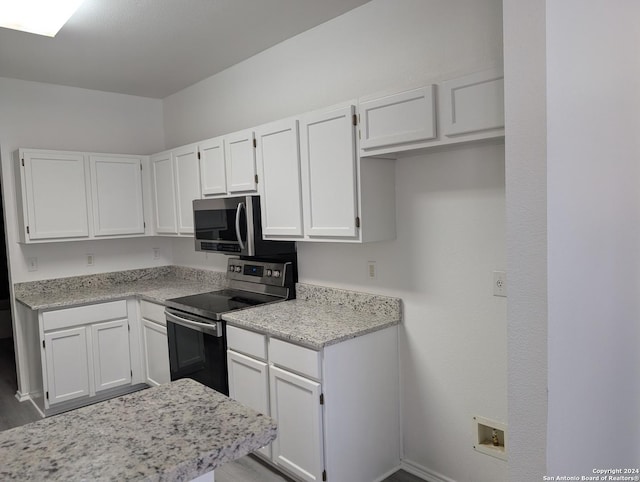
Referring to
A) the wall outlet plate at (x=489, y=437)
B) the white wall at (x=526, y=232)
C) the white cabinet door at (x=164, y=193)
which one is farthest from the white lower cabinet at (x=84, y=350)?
the white wall at (x=526, y=232)

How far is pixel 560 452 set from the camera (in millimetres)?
1418

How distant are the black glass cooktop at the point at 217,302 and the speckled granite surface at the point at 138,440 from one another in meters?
1.65

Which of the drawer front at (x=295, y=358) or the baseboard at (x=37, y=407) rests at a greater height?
the drawer front at (x=295, y=358)

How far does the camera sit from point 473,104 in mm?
1910

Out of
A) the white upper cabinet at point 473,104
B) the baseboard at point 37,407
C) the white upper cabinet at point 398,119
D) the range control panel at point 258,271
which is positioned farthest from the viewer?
the baseboard at point 37,407

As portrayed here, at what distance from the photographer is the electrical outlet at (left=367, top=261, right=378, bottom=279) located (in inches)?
106

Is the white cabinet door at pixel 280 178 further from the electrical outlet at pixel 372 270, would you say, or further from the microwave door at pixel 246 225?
the electrical outlet at pixel 372 270

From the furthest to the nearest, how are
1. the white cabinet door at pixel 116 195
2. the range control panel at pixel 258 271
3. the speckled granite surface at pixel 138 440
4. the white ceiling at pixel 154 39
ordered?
the white cabinet door at pixel 116 195
the range control panel at pixel 258 271
the white ceiling at pixel 154 39
the speckled granite surface at pixel 138 440

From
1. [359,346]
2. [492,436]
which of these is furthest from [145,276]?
[492,436]

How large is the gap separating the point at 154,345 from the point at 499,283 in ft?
9.02

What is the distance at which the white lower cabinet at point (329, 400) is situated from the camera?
2.24 meters

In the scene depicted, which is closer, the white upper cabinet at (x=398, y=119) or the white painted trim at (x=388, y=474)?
the white upper cabinet at (x=398, y=119)

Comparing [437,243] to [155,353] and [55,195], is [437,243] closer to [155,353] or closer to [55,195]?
[155,353]

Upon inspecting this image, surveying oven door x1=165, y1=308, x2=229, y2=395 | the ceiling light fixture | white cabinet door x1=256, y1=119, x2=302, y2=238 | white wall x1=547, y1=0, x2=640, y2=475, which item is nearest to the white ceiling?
the ceiling light fixture
